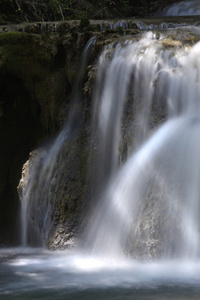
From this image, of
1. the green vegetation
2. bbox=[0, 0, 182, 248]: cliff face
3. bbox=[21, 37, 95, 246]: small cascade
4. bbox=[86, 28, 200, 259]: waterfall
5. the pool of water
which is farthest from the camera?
the green vegetation

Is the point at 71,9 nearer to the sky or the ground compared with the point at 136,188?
nearer to the sky

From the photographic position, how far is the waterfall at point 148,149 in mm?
4191

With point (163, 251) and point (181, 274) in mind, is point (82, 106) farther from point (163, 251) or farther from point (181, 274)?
point (181, 274)

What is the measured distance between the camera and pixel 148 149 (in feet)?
16.2

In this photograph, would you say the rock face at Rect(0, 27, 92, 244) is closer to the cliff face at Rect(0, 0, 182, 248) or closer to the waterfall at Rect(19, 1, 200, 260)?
the cliff face at Rect(0, 0, 182, 248)

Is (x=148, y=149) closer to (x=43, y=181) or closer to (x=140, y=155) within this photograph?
(x=140, y=155)

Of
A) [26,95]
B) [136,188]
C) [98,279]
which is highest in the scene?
[26,95]

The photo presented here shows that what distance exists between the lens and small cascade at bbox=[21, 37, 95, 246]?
6203 millimetres

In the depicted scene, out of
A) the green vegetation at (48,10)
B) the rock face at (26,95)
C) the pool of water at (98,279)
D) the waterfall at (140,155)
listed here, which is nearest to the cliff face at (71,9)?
the green vegetation at (48,10)

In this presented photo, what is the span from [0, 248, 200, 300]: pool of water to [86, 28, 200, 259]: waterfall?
0.91 ft

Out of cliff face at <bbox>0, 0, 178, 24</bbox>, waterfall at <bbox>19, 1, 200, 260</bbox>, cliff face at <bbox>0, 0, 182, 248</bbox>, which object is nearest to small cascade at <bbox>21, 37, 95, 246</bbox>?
waterfall at <bbox>19, 1, 200, 260</bbox>

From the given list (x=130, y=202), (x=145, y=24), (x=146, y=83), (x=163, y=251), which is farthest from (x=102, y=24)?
(x=163, y=251)

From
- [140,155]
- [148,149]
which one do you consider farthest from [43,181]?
[148,149]

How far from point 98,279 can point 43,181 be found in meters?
2.99
